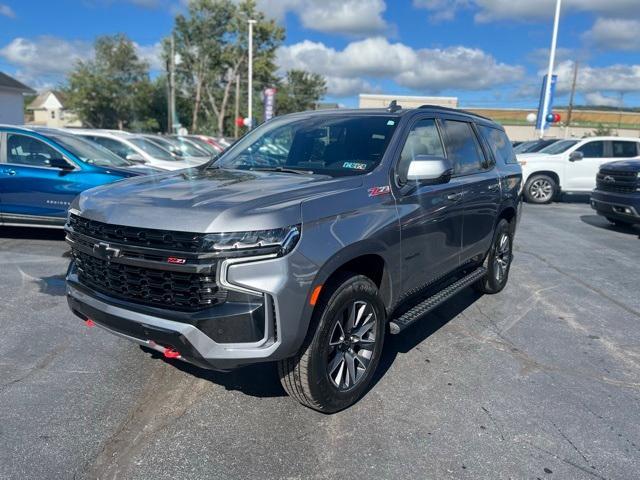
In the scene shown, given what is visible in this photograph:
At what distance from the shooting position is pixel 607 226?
11.5 metres

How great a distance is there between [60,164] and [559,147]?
13945 millimetres

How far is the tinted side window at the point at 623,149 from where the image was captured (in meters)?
14.9

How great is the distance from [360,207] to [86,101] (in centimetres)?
5508

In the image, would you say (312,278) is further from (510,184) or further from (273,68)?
(273,68)

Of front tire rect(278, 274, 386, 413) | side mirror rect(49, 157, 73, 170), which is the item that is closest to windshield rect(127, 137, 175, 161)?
side mirror rect(49, 157, 73, 170)

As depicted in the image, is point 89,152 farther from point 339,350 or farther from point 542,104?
point 542,104

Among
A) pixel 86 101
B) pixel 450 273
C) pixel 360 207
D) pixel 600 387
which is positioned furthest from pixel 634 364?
pixel 86 101

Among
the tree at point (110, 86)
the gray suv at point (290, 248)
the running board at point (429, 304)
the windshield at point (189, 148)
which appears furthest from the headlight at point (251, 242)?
the tree at point (110, 86)

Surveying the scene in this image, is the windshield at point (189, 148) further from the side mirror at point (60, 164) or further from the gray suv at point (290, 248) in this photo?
the gray suv at point (290, 248)

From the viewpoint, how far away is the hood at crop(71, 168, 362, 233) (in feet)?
8.79

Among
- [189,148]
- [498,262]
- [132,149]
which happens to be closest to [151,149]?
[132,149]

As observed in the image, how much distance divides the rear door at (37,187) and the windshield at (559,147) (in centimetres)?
1348

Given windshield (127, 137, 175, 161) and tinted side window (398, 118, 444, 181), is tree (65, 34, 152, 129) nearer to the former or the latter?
windshield (127, 137, 175, 161)

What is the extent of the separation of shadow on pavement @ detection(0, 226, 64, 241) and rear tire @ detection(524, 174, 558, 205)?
12.7m
